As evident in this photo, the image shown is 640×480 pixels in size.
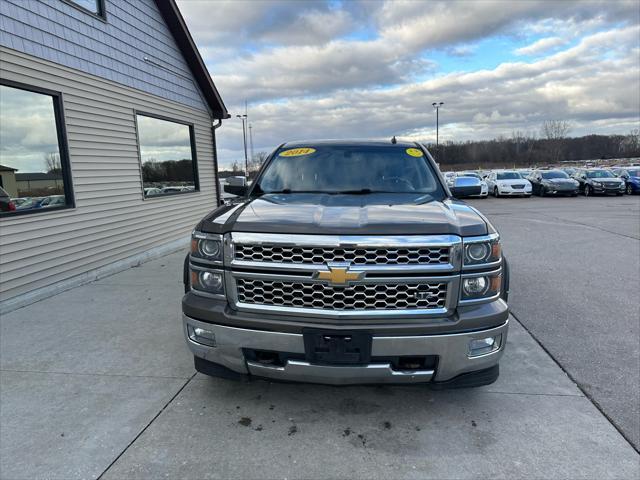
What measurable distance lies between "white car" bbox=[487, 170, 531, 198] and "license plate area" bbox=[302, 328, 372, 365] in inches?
961

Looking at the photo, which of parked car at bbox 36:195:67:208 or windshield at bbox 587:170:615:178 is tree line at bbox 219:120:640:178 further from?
parked car at bbox 36:195:67:208

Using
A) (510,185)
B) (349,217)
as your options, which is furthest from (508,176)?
(349,217)

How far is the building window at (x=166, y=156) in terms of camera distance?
8391 mm

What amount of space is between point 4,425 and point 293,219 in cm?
233

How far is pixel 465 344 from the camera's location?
241cm

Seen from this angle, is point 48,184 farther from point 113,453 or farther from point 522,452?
point 522,452

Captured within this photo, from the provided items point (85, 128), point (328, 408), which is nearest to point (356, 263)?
point (328, 408)

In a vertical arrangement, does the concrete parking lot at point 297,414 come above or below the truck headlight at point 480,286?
below

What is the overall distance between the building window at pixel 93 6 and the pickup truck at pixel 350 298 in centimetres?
594

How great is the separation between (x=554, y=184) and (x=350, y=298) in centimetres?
2520

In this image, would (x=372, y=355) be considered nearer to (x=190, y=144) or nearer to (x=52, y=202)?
(x=52, y=202)

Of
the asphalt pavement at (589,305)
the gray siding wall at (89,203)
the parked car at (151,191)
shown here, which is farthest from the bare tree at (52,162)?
the asphalt pavement at (589,305)

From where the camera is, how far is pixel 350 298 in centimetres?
245

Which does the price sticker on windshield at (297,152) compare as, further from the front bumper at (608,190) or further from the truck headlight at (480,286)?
the front bumper at (608,190)
